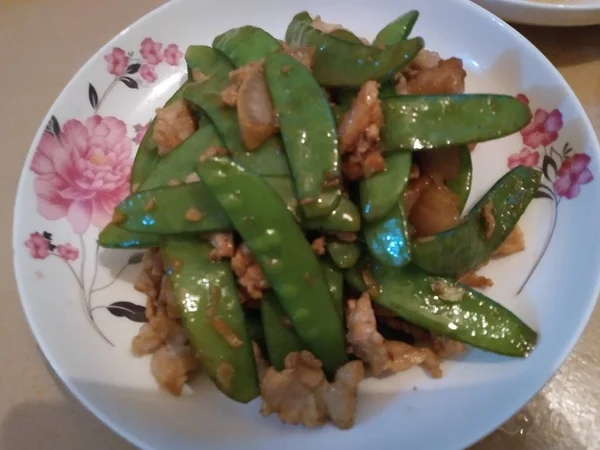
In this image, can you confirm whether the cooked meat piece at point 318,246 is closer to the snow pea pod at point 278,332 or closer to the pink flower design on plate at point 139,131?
the snow pea pod at point 278,332

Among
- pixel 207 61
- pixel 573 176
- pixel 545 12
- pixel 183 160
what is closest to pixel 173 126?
pixel 183 160

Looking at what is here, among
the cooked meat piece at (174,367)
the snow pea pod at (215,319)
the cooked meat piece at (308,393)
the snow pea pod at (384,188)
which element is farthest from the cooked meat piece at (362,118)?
the cooked meat piece at (174,367)

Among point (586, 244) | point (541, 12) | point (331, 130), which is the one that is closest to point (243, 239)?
point (331, 130)

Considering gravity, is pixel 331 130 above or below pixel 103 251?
above

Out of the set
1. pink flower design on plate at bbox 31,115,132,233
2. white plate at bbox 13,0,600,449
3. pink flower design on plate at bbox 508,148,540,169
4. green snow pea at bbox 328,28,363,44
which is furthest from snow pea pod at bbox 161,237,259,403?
pink flower design on plate at bbox 508,148,540,169

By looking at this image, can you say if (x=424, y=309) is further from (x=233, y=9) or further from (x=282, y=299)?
(x=233, y=9)

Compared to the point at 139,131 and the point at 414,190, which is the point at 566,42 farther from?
the point at 139,131

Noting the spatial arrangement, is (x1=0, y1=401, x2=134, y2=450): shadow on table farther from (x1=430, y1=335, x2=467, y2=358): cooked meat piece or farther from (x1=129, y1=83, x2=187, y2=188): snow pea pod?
(x1=430, y1=335, x2=467, y2=358): cooked meat piece
